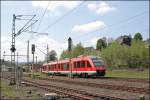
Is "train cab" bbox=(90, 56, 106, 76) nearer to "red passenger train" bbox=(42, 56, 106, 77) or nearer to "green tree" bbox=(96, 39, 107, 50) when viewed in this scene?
"red passenger train" bbox=(42, 56, 106, 77)

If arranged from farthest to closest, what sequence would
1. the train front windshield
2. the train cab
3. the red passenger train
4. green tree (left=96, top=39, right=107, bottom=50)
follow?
green tree (left=96, top=39, right=107, bottom=50), the train front windshield, the red passenger train, the train cab

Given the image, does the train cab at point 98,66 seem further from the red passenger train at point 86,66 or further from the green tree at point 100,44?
the green tree at point 100,44

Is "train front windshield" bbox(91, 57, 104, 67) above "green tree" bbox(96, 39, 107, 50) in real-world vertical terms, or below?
below

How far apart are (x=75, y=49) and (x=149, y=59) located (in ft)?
159

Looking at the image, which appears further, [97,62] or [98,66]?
[97,62]

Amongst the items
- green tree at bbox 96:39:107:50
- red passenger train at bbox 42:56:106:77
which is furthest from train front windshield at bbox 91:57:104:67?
green tree at bbox 96:39:107:50

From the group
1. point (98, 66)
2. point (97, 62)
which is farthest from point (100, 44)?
point (98, 66)

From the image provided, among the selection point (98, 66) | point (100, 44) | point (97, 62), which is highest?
point (100, 44)

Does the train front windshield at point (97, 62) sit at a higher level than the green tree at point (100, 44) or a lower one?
lower

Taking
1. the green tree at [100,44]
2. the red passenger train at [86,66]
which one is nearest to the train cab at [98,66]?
the red passenger train at [86,66]

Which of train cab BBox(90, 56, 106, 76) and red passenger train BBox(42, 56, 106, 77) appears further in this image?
red passenger train BBox(42, 56, 106, 77)

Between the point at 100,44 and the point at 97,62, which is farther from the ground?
the point at 100,44

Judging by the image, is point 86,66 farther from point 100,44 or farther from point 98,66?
point 100,44

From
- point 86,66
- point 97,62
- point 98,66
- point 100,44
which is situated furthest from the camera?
point 100,44
